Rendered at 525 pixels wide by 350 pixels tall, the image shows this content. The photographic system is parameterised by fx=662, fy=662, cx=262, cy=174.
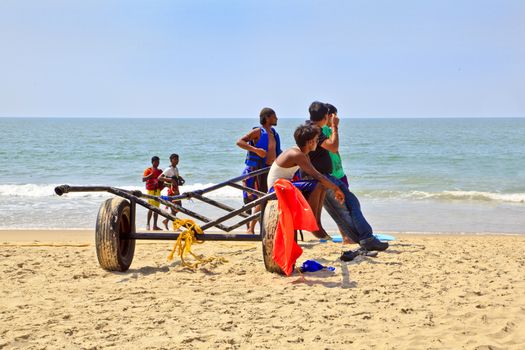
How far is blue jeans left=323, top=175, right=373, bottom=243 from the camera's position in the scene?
23.5ft

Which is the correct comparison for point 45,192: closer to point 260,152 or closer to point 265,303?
point 260,152

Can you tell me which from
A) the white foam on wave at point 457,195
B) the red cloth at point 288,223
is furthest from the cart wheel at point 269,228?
the white foam on wave at point 457,195

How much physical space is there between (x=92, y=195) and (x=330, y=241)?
10.2 m

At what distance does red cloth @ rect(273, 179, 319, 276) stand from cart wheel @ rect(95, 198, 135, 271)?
1482 mm

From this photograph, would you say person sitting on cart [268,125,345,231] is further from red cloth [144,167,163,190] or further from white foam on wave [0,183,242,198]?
white foam on wave [0,183,242,198]

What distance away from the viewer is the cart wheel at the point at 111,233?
6.02 meters

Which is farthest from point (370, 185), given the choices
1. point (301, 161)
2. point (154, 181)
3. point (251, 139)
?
point (301, 161)

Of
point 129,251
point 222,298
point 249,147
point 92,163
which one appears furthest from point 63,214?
point 92,163

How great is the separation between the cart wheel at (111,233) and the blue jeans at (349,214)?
7.42 ft

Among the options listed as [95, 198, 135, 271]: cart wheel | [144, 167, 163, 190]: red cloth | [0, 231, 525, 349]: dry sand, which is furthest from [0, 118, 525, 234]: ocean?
[95, 198, 135, 271]: cart wheel

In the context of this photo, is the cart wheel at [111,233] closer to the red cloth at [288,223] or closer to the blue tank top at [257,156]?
the red cloth at [288,223]

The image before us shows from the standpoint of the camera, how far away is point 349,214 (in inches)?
286

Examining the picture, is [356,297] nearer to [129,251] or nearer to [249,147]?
[129,251]

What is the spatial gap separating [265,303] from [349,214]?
2364mm
